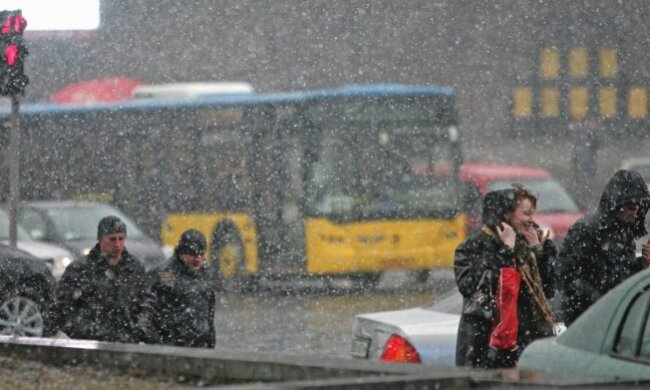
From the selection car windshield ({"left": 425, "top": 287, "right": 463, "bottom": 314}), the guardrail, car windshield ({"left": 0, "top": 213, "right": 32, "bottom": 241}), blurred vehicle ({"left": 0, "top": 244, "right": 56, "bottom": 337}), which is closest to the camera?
the guardrail

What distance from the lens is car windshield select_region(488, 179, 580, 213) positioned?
29.7m

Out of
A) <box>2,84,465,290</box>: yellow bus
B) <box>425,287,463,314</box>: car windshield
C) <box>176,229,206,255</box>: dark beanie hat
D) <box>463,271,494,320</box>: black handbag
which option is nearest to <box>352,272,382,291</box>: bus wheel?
<box>2,84,465,290</box>: yellow bus

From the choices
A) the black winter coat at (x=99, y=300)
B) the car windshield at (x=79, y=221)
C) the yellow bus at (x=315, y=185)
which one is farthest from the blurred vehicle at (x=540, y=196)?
the black winter coat at (x=99, y=300)

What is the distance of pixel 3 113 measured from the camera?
30.2m

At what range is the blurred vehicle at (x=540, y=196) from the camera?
28.8 m

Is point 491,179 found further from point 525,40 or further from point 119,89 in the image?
point 525,40

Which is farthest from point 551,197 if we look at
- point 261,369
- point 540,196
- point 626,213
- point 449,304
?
point 261,369

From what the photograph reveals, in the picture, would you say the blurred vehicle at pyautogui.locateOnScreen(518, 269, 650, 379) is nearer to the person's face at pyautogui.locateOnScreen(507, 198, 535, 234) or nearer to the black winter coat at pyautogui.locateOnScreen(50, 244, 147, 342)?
the person's face at pyautogui.locateOnScreen(507, 198, 535, 234)

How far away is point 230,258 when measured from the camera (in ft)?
90.3

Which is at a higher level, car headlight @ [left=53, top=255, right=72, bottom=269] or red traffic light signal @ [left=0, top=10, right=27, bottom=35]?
red traffic light signal @ [left=0, top=10, right=27, bottom=35]

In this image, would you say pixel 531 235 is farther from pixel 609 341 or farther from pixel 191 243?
pixel 191 243

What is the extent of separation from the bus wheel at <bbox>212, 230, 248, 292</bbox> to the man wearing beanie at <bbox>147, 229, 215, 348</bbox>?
17.4m

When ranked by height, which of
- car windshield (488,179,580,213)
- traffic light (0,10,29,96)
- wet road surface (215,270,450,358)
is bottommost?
wet road surface (215,270,450,358)

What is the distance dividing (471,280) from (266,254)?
61.8 feet
